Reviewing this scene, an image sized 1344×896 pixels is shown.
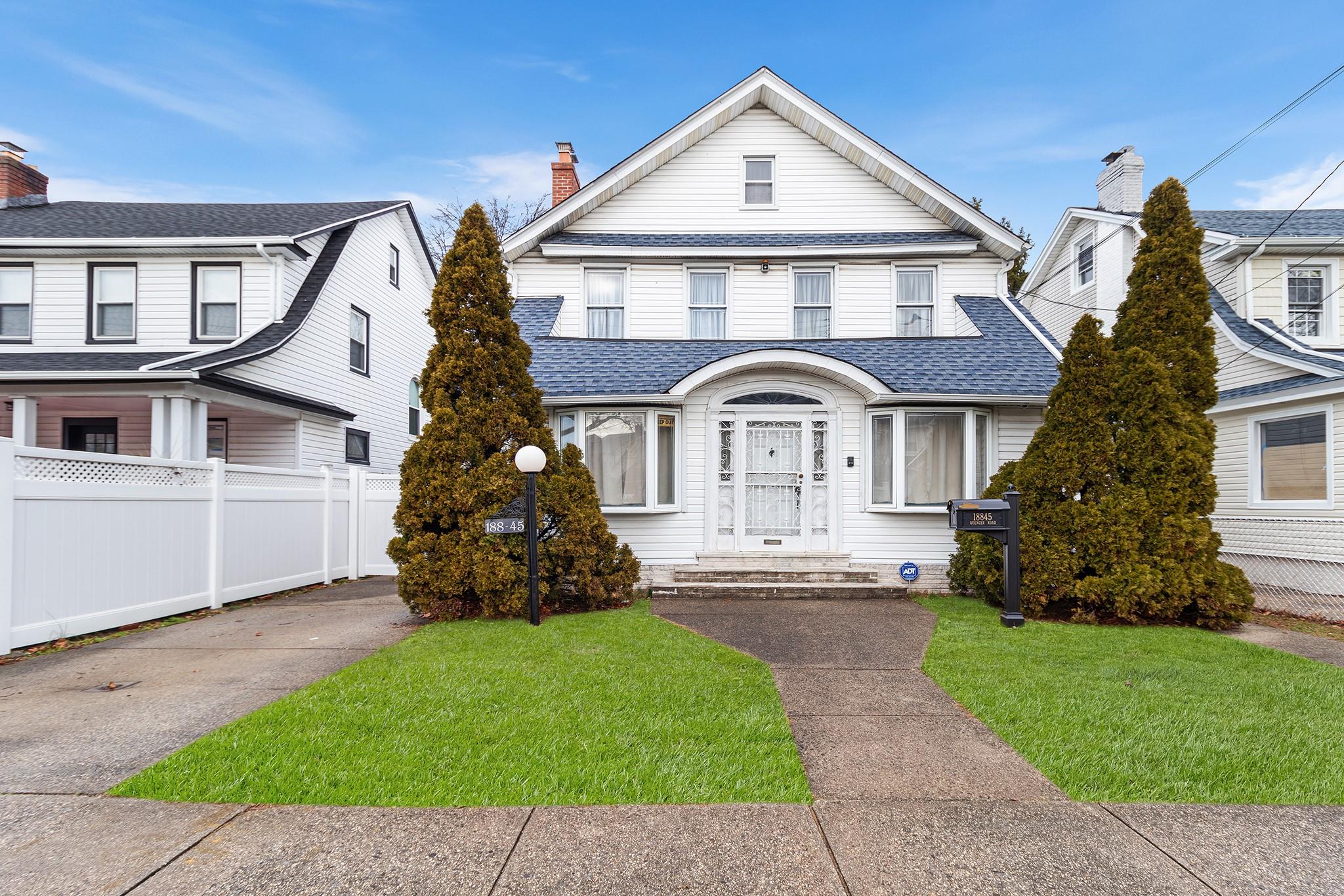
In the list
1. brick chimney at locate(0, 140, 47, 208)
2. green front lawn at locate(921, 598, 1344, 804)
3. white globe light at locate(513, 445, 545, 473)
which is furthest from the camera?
brick chimney at locate(0, 140, 47, 208)

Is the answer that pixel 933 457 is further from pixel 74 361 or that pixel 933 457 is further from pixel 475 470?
pixel 74 361

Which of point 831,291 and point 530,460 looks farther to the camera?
point 831,291

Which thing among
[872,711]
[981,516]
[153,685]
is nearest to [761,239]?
[981,516]

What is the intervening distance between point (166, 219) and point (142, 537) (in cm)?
987

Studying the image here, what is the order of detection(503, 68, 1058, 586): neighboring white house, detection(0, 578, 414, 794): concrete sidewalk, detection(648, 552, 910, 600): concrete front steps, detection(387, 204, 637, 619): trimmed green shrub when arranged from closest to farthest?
detection(0, 578, 414, 794): concrete sidewalk → detection(387, 204, 637, 619): trimmed green shrub → detection(648, 552, 910, 600): concrete front steps → detection(503, 68, 1058, 586): neighboring white house

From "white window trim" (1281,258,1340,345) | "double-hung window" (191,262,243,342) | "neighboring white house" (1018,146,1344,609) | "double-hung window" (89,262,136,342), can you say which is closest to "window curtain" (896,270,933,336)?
"neighboring white house" (1018,146,1344,609)

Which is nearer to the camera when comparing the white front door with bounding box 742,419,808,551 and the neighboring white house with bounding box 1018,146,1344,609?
the neighboring white house with bounding box 1018,146,1344,609

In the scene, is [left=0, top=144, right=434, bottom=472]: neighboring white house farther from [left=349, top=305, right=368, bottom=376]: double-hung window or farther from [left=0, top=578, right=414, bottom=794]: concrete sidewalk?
[left=0, top=578, right=414, bottom=794]: concrete sidewalk

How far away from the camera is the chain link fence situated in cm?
912

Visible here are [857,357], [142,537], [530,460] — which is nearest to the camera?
[142,537]

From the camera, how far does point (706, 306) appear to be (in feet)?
37.4

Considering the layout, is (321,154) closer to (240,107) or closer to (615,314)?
(240,107)

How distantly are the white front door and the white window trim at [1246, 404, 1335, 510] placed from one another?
7371 millimetres

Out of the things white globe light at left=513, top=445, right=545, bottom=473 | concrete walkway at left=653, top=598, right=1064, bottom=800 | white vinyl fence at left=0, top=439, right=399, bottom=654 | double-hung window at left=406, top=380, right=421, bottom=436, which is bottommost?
concrete walkway at left=653, top=598, right=1064, bottom=800
